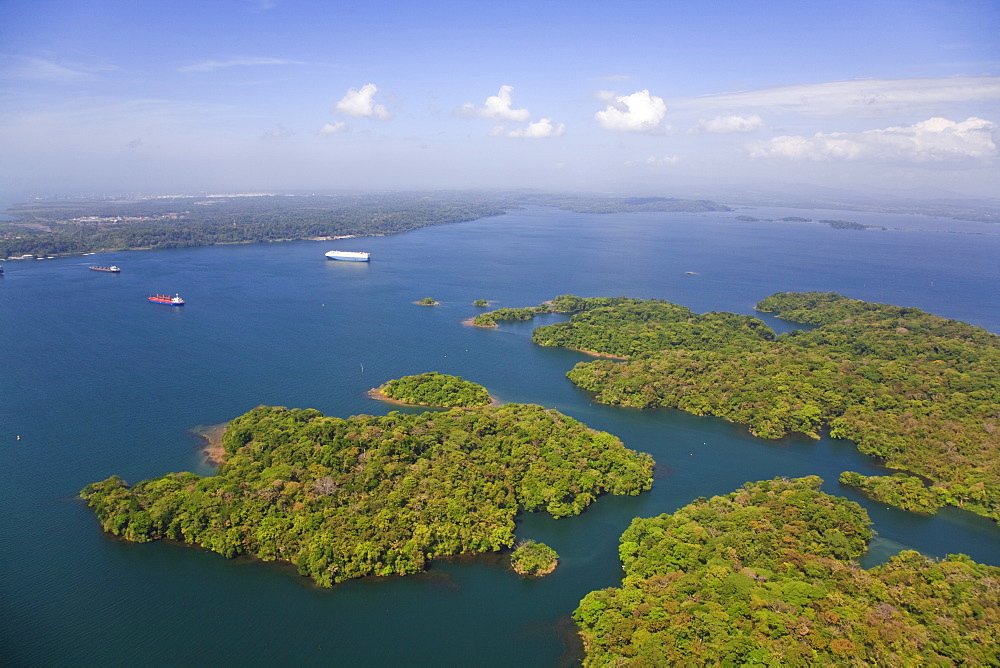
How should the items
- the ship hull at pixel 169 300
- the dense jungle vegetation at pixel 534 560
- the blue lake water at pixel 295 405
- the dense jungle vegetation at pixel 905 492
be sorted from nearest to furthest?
the blue lake water at pixel 295 405 < the dense jungle vegetation at pixel 534 560 < the dense jungle vegetation at pixel 905 492 < the ship hull at pixel 169 300

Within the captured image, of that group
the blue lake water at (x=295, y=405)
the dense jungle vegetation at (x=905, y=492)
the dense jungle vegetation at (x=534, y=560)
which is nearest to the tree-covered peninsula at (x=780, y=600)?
the blue lake water at (x=295, y=405)

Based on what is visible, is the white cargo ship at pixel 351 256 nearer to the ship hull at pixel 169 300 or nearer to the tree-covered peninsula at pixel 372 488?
the ship hull at pixel 169 300

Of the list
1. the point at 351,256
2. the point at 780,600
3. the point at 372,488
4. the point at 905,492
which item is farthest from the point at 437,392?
the point at 351,256

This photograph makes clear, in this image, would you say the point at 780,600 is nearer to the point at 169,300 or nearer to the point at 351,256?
the point at 169,300

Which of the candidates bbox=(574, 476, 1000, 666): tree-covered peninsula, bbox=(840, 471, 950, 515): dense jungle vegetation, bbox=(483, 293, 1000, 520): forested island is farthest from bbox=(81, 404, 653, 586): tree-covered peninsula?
bbox=(483, 293, 1000, 520): forested island

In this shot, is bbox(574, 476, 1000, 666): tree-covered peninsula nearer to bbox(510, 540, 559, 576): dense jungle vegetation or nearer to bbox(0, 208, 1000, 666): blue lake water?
bbox(0, 208, 1000, 666): blue lake water
